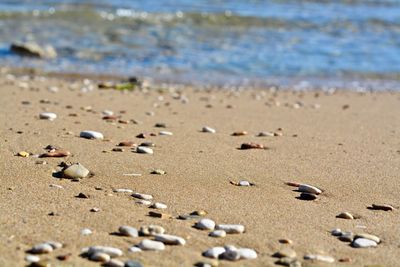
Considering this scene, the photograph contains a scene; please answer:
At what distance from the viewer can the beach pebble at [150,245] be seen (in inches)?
133

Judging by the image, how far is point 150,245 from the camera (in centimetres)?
339

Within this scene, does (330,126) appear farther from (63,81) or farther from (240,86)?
(63,81)

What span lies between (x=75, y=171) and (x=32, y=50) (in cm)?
811

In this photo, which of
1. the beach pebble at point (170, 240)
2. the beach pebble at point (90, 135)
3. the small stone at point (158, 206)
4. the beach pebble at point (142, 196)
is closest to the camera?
the beach pebble at point (170, 240)

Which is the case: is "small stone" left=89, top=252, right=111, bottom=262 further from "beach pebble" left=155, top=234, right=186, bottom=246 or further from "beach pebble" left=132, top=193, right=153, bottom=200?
"beach pebble" left=132, top=193, right=153, bottom=200

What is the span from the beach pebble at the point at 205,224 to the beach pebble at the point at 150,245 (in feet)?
1.10

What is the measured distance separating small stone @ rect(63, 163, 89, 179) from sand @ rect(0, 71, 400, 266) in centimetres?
6

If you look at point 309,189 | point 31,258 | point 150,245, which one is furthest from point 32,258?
point 309,189

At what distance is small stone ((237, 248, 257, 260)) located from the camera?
3.36 m

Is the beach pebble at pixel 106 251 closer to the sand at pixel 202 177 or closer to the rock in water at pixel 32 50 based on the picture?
the sand at pixel 202 177

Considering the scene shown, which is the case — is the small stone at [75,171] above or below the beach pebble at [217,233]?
above

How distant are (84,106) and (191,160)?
8.42ft

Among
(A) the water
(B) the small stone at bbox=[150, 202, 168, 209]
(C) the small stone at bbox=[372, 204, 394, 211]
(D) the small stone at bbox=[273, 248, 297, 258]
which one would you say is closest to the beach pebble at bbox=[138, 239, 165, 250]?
(D) the small stone at bbox=[273, 248, 297, 258]

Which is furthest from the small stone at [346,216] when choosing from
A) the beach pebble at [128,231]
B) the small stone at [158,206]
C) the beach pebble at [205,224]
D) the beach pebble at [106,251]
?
the beach pebble at [106,251]
